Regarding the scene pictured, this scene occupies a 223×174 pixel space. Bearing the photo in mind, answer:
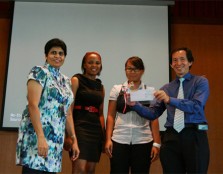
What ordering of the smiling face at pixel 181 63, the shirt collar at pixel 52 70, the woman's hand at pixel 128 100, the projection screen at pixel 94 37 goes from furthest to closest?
the projection screen at pixel 94 37 < the woman's hand at pixel 128 100 < the smiling face at pixel 181 63 < the shirt collar at pixel 52 70

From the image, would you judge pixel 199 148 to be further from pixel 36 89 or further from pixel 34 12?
pixel 34 12

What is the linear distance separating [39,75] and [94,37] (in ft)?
7.78

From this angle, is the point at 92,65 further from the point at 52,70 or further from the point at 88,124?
the point at 52,70

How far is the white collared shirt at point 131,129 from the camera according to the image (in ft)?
7.48

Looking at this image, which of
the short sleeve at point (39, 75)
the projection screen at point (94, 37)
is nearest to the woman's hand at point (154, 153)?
the short sleeve at point (39, 75)

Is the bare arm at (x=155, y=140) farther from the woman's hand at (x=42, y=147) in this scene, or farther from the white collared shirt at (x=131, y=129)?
the woman's hand at (x=42, y=147)

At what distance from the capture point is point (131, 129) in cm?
230

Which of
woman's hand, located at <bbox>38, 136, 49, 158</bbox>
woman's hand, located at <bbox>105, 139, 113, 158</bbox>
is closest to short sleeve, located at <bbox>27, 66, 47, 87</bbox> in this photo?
woman's hand, located at <bbox>38, 136, 49, 158</bbox>

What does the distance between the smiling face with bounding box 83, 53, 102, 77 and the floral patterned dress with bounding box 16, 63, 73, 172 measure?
69cm

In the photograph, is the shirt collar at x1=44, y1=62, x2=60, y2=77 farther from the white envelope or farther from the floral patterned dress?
the white envelope

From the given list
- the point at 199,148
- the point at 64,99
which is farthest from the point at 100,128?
the point at 199,148

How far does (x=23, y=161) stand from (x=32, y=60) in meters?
2.46

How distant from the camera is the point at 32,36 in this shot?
3.90m

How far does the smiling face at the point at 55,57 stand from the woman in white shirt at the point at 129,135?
2.37ft
